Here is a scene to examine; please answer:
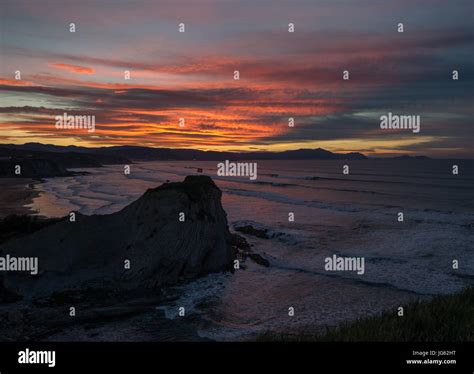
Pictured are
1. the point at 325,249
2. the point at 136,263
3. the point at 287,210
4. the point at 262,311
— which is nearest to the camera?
the point at 262,311

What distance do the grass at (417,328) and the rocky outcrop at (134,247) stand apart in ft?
27.3

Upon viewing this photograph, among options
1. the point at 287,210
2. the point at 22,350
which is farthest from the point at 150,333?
the point at 287,210

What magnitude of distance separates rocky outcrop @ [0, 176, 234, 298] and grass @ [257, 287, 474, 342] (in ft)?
27.3

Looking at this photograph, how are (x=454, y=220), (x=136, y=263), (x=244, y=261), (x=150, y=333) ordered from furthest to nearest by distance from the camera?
(x=454, y=220) → (x=244, y=261) → (x=136, y=263) → (x=150, y=333)

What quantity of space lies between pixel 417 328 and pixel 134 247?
11.1m

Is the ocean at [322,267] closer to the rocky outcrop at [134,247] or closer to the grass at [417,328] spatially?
the rocky outcrop at [134,247]

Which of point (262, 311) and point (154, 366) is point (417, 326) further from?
point (262, 311)

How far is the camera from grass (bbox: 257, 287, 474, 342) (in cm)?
725

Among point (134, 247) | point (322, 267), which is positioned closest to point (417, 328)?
point (322, 267)

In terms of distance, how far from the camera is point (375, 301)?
47.0 ft

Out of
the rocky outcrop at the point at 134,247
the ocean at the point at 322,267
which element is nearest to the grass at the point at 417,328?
the ocean at the point at 322,267

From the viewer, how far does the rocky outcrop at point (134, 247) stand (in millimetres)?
14562

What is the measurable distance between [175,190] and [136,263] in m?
3.66

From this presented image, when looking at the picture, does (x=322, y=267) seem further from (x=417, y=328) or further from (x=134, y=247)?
(x=417, y=328)
